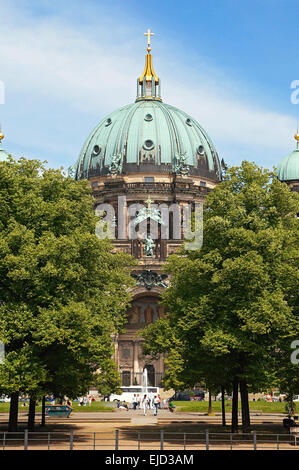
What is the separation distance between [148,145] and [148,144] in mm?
144

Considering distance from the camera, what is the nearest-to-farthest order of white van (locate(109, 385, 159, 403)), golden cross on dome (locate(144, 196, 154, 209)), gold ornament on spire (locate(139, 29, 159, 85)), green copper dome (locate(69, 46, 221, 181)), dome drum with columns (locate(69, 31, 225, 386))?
1. white van (locate(109, 385, 159, 403))
2. dome drum with columns (locate(69, 31, 225, 386))
3. golden cross on dome (locate(144, 196, 154, 209))
4. green copper dome (locate(69, 46, 221, 181))
5. gold ornament on spire (locate(139, 29, 159, 85))

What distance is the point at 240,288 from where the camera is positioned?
3722 cm

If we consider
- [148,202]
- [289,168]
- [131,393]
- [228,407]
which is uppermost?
[289,168]

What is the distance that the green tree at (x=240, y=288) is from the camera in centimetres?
3622

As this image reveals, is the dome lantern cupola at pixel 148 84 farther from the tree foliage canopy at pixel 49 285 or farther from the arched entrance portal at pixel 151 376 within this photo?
the tree foliage canopy at pixel 49 285

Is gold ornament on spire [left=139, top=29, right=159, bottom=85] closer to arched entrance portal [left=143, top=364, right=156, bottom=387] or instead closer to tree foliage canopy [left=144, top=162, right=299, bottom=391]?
arched entrance portal [left=143, top=364, right=156, bottom=387]

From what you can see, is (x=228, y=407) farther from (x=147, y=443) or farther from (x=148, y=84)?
(x=148, y=84)

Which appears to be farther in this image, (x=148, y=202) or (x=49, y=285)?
(x=148, y=202)

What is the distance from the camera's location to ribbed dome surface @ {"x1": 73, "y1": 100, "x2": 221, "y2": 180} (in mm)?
106562

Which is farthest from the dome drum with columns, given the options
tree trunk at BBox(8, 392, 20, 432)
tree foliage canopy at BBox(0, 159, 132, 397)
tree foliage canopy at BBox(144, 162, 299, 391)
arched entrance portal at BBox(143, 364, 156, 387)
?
tree trunk at BBox(8, 392, 20, 432)

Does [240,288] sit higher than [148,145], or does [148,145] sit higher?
[148,145]

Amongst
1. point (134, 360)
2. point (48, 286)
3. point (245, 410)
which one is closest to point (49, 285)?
point (48, 286)

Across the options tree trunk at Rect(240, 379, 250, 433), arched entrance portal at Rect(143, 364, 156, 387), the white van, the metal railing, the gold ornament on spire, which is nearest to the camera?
the metal railing
